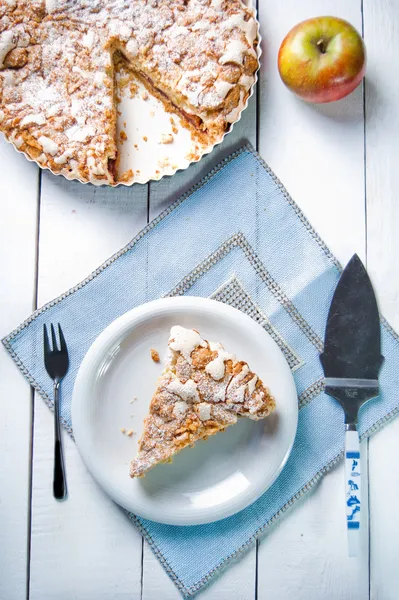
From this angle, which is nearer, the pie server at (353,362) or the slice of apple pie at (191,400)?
the slice of apple pie at (191,400)

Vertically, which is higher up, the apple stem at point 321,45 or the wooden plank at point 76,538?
the apple stem at point 321,45

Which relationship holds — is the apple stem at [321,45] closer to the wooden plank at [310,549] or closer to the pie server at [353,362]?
the pie server at [353,362]

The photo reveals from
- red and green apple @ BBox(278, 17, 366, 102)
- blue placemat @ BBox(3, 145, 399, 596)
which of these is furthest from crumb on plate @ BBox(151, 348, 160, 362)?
red and green apple @ BBox(278, 17, 366, 102)

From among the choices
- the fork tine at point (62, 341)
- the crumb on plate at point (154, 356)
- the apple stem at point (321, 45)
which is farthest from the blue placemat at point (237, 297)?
the apple stem at point (321, 45)

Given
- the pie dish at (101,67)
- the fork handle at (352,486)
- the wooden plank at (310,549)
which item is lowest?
the wooden plank at (310,549)

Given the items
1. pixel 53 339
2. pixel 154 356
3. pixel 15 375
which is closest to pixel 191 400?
pixel 154 356
